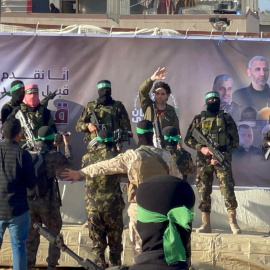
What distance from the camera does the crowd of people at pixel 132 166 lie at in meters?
2.94

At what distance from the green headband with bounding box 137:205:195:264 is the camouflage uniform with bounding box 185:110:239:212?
5.73 m

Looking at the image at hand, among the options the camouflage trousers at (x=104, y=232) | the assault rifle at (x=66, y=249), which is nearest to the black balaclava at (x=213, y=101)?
the camouflage trousers at (x=104, y=232)

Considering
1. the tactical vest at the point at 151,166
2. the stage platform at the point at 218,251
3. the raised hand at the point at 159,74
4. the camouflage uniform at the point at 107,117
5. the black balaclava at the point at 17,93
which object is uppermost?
the raised hand at the point at 159,74

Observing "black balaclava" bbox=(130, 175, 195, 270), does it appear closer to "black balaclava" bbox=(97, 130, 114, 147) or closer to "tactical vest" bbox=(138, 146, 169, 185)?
"tactical vest" bbox=(138, 146, 169, 185)

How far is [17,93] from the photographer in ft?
29.3

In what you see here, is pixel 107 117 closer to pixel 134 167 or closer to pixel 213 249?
pixel 213 249

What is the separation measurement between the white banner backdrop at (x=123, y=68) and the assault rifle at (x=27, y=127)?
0.93m

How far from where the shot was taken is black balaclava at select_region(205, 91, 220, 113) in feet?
28.7

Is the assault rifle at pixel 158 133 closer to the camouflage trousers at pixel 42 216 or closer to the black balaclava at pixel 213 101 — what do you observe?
the black balaclava at pixel 213 101

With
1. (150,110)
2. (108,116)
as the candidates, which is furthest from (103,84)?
(150,110)

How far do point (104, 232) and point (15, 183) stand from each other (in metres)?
1.28

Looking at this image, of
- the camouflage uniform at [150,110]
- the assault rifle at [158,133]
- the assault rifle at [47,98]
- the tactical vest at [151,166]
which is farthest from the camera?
the assault rifle at [47,98]

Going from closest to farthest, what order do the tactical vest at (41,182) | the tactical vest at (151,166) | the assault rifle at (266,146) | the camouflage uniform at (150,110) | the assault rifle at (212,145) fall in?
the tactical vest at (151,166) → the tactical vest at (41,182) → the assault rifle at (212,145) → the camouflage uniform at (150,110) → the assault rifle at (266,146)

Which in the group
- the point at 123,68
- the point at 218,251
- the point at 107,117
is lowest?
the point at 218,251
